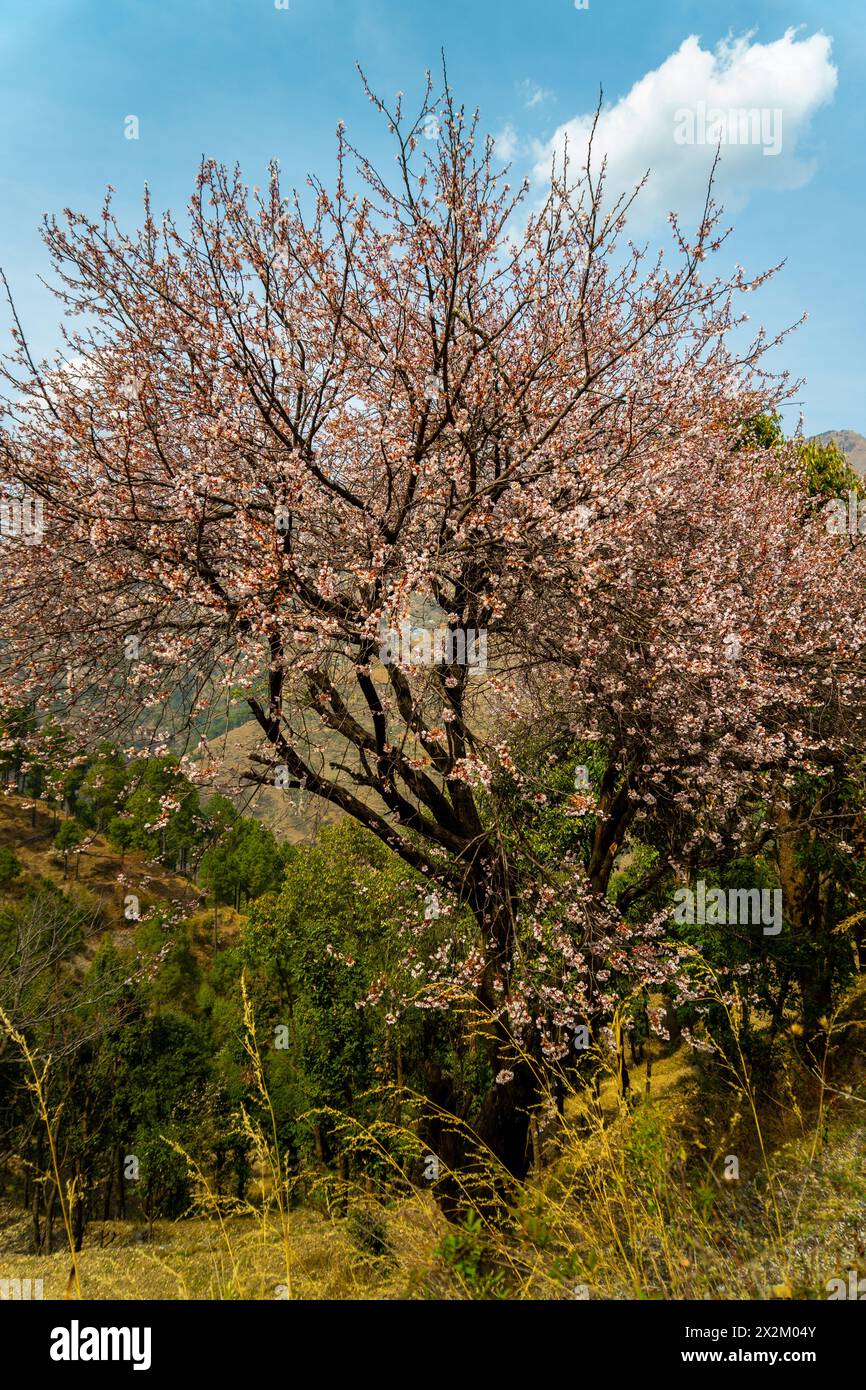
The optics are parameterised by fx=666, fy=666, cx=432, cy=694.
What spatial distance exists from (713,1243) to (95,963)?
33901mm

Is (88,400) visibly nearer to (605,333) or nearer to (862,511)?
(605,333)

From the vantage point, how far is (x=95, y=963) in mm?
31438

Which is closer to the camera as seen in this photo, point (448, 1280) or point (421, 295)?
point (448, 1280)

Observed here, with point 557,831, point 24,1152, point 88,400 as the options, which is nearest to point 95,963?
point 24,1152

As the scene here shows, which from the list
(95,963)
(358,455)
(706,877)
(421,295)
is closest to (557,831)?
(706,877)

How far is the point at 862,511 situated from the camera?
17.8m

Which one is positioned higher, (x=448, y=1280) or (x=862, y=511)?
(x=862, y=511)

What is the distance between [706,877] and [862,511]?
11.9 m
